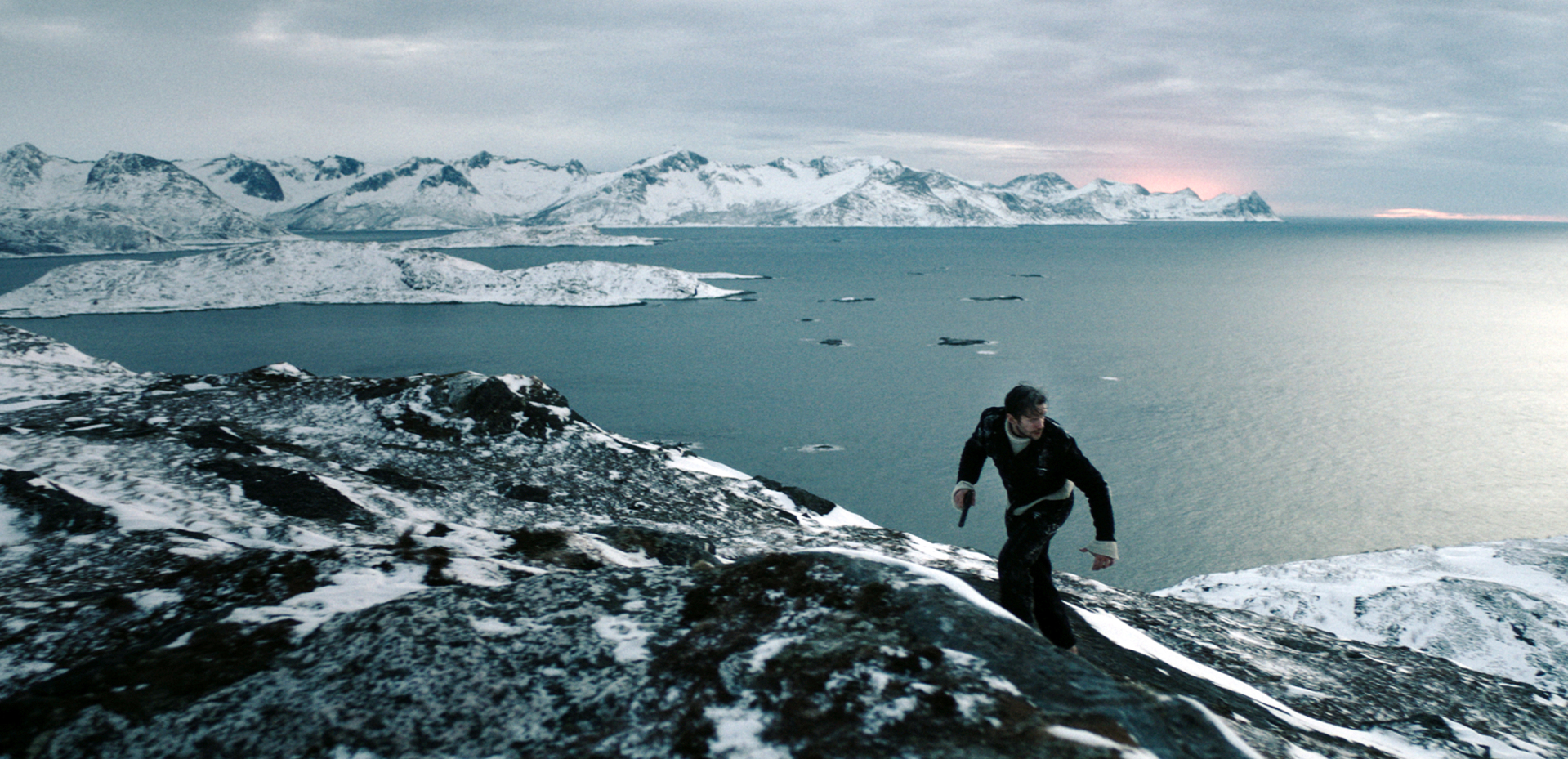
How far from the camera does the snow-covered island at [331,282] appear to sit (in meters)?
132

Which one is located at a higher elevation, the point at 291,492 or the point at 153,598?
the point at 153,598

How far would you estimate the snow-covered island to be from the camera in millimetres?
132500

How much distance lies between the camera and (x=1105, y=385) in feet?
233

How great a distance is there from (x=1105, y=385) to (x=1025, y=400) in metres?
68.8

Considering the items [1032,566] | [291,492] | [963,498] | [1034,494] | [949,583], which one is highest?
[1034,494]

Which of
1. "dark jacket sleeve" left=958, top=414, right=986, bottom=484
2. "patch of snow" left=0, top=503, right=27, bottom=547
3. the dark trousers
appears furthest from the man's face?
"patch of snow" left=0, top=503, right=27, bottom=547

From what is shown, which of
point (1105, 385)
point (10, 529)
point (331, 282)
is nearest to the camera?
point (10, 529)

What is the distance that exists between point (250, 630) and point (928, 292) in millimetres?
142600

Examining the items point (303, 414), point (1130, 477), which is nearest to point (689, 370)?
point (1130, 477)

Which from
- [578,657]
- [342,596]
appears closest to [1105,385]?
[342,596]

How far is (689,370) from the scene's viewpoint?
7900 cm

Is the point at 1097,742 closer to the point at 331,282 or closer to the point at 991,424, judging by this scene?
the point at 991,424

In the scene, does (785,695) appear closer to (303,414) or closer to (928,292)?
(303,414)

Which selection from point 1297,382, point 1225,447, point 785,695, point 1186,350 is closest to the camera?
point 785,695
